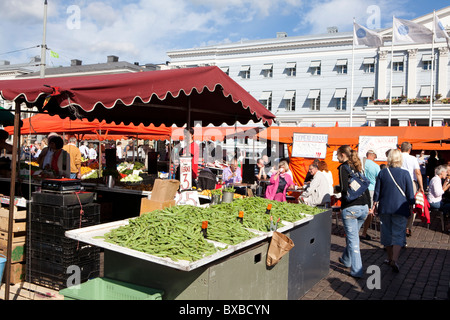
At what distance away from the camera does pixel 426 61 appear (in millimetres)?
36500

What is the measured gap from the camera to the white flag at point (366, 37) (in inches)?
1012

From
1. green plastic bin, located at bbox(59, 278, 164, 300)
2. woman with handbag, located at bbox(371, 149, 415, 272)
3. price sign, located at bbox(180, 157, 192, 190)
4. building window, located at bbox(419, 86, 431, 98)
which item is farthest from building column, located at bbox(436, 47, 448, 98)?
green plastic bin, located at bbox(59, 278, 164, 300)

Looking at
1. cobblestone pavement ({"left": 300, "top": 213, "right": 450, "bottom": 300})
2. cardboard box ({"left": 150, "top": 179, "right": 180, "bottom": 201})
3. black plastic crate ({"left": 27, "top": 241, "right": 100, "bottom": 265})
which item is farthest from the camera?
cardboard box ({"left": 150, "top": 179, "right": 180, "bottom": 201})

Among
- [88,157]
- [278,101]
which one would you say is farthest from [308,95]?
[88,157]

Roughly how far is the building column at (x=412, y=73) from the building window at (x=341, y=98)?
229 inches

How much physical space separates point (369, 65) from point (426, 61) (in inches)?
198

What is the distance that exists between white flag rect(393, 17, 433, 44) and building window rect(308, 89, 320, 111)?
1714cm

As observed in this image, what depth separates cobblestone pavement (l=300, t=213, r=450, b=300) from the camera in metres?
5.63

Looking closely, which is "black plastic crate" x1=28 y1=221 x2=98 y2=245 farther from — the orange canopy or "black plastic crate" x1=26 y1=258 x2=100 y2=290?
the orange canopy

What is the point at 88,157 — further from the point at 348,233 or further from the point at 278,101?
the point at 278,101

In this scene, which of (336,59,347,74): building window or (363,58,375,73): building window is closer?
(363,58,375,73): building window

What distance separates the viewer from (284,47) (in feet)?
140

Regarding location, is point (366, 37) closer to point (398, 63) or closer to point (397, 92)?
point (397, 92)

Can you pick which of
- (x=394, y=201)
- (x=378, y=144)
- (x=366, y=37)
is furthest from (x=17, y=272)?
(x=366, y=37)
